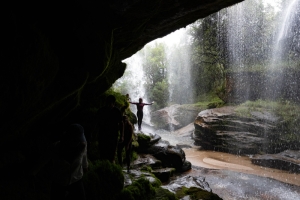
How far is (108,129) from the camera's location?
460 cm

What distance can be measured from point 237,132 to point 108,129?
15.0 m

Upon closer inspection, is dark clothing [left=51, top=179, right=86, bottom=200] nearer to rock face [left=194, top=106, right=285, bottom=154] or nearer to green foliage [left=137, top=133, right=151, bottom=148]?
green foliage [left=137, top=133, right=151, bottom=148]

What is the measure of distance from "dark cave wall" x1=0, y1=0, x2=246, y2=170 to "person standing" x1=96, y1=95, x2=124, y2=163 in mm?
699

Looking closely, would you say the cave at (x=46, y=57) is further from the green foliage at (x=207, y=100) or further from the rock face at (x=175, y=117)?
the rock face at (x=175, y=117)

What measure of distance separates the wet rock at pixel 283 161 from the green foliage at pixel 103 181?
38.9 ft

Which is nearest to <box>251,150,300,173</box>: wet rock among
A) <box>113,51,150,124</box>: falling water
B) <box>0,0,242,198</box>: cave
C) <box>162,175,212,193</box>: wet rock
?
<box>162,175,212,193</box>: wet rock

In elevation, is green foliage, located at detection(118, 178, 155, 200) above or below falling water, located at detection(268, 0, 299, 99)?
below

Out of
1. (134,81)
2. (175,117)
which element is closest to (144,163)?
(175,117)

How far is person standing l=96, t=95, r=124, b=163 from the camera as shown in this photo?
14.9 feet

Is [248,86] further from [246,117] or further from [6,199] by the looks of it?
[6,199]

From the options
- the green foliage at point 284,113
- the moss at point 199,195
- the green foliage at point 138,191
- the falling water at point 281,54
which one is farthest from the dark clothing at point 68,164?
the falling water at point 281,54

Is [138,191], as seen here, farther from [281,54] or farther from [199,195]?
[281,54]

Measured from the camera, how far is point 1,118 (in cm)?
265

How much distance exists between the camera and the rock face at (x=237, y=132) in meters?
16.6
